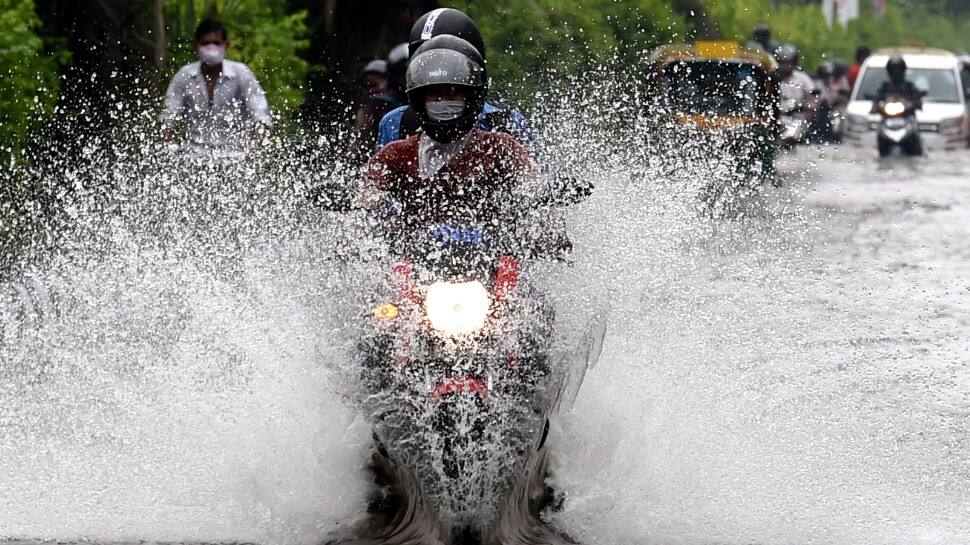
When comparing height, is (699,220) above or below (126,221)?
below

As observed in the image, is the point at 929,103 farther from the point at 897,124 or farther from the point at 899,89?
the point at 897,124

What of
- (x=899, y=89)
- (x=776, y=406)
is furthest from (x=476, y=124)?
(x=899, y=89)

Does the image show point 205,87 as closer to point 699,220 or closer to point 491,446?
point 699,220

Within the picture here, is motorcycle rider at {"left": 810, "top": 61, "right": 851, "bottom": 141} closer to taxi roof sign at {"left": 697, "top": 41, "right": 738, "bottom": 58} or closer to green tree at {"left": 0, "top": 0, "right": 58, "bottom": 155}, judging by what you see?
taxi roof sign at {"left": 697, "top": 41, "right": 738, "bottom": 58}

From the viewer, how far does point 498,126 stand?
7.46 metres

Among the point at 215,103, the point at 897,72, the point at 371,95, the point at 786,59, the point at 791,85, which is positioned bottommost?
the point at 897,72

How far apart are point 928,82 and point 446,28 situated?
2204 cm

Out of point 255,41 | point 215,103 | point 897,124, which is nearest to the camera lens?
point 215,103

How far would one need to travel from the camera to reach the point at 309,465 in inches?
248

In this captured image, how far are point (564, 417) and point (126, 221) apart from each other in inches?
148

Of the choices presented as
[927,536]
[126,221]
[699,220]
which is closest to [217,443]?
[927,536]

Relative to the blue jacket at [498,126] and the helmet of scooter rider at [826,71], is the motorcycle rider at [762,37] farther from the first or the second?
the blue jacket at [498,126]

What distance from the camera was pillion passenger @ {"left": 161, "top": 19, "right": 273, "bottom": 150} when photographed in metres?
10.3

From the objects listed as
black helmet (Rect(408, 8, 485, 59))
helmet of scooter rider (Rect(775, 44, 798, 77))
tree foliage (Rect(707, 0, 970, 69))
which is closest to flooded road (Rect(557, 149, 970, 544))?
black helmet (Rect(408, 8, 485, 59))
